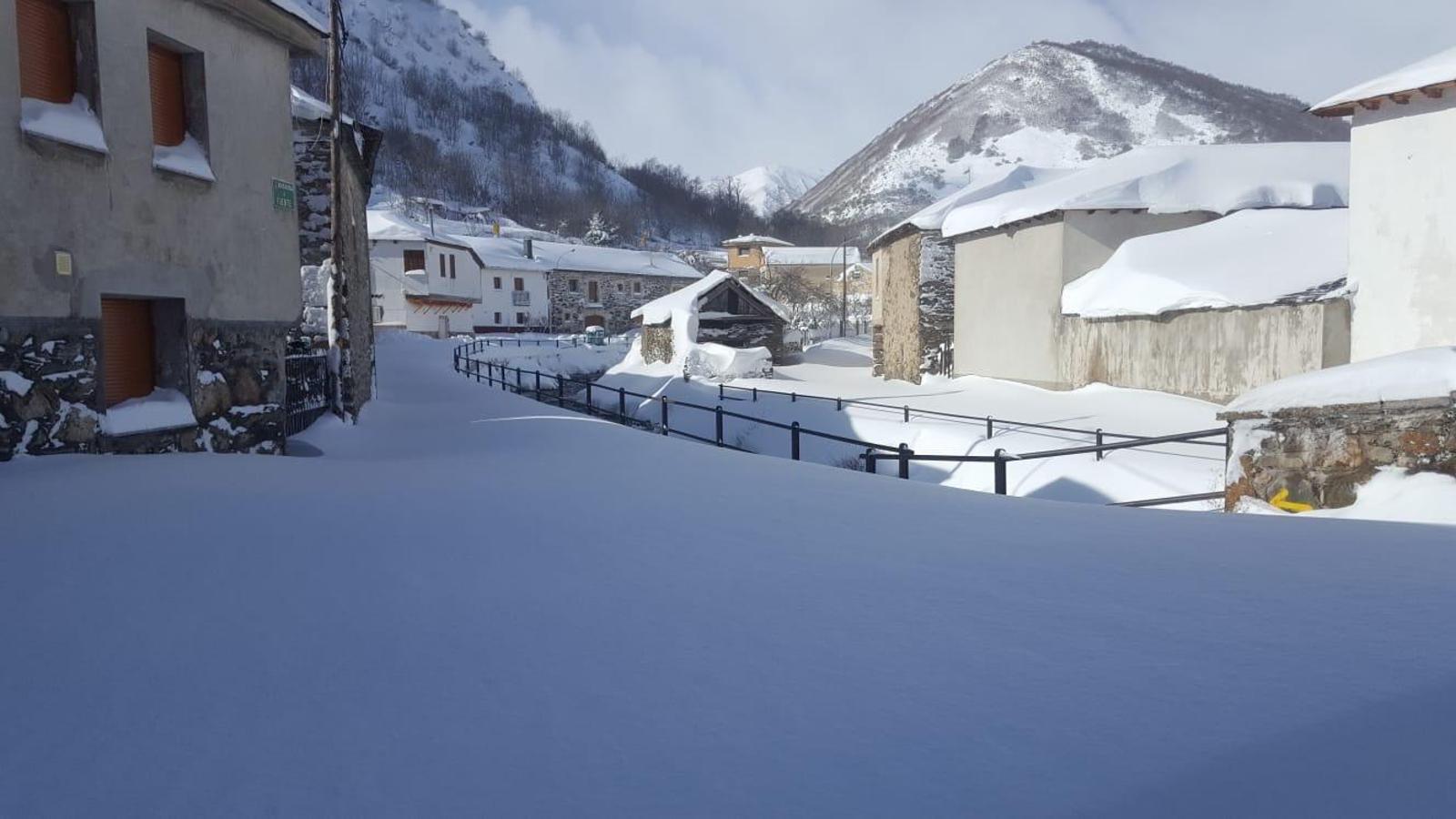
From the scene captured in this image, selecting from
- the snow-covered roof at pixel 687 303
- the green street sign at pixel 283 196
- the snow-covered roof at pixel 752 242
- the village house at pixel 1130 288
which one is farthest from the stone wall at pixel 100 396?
the snow-covered roof at pixel 752 242

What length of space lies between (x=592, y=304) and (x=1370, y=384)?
55740mm

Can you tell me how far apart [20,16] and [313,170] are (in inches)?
269

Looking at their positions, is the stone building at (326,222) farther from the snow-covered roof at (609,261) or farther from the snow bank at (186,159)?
the snow-covered roof at (609,261)

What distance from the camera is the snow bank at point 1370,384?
5.52 m

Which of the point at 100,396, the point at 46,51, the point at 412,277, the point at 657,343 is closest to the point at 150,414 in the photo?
the point at 100,396

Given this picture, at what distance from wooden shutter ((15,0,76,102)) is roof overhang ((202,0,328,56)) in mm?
1285

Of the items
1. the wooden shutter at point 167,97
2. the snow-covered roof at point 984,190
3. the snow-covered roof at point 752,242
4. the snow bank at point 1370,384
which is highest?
the snow-covered roof at point 752,242

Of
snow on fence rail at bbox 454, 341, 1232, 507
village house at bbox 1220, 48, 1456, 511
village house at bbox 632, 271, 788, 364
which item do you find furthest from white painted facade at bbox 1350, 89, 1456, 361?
village house at bbox 632, 271, 788, 364

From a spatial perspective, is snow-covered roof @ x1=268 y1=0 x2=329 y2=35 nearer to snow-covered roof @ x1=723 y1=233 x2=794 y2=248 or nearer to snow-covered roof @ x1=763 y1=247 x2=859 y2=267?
snow-covered roof @ x1=763 y1=247 x2=859 y2=267

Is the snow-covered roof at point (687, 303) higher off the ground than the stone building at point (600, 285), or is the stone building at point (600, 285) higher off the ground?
the stone building at point (600, 285)

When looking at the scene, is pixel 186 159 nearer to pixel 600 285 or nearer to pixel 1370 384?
pixel 1370 384

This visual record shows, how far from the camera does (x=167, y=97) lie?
7043mm

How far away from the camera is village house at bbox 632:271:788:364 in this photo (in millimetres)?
32156

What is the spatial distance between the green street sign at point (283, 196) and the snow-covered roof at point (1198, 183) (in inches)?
696
